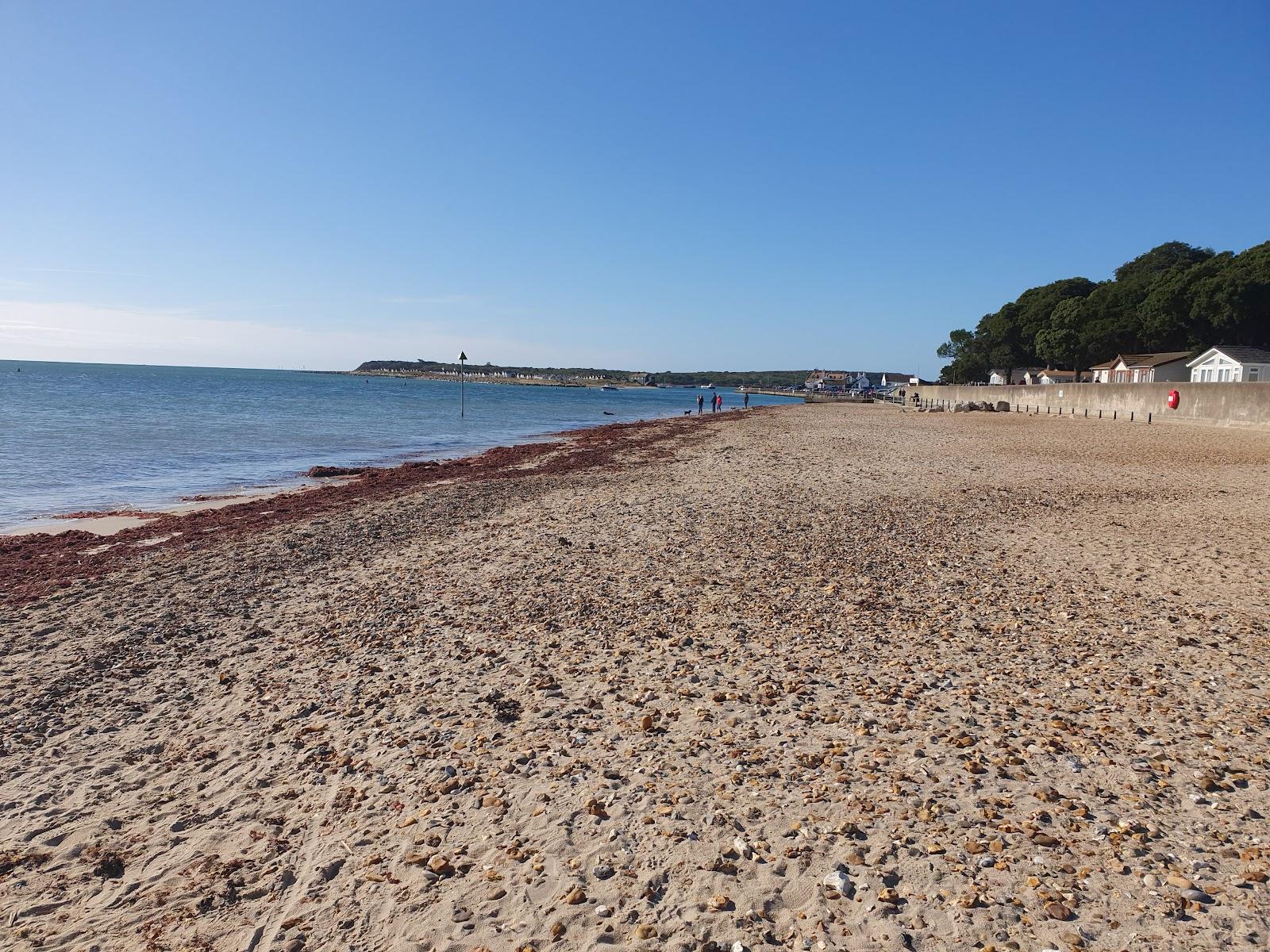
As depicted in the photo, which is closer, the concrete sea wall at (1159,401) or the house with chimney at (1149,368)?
the concrete sea wall at (1159,401)

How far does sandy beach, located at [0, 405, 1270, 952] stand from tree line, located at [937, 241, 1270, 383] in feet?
223

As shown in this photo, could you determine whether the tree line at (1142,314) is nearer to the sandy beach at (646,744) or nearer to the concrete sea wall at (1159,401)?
the concrete sea wall at (1159,401)

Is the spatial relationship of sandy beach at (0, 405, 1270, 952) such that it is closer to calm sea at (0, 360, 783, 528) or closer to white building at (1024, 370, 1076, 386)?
calm sea at (0, 360, 783, 528)

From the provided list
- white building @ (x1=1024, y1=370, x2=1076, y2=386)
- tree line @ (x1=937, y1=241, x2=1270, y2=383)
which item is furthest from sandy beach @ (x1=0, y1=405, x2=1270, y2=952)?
white building @ (x1=1024, y1=370, x2=1076, y2=386)

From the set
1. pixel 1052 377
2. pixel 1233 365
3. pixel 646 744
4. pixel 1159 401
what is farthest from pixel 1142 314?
pixel 646 744

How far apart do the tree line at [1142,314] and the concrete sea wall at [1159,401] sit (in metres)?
22.2

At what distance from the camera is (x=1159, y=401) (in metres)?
37.1

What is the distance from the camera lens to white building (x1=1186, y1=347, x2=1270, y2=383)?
150 feet

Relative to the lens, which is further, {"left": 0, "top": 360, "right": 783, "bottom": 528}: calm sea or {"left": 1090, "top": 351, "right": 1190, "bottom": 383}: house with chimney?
{"left": 1090, "top": 351, "right": 1190, "bottom": 383}: house with chimney

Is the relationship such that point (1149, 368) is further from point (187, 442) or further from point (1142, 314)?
point (187, 442)

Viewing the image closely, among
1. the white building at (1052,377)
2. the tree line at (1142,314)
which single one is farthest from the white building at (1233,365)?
the white building at (1052,377)

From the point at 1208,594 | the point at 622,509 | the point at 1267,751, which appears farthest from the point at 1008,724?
the point at 622,509

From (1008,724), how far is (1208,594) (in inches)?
185

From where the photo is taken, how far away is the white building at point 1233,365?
45.8 meters
